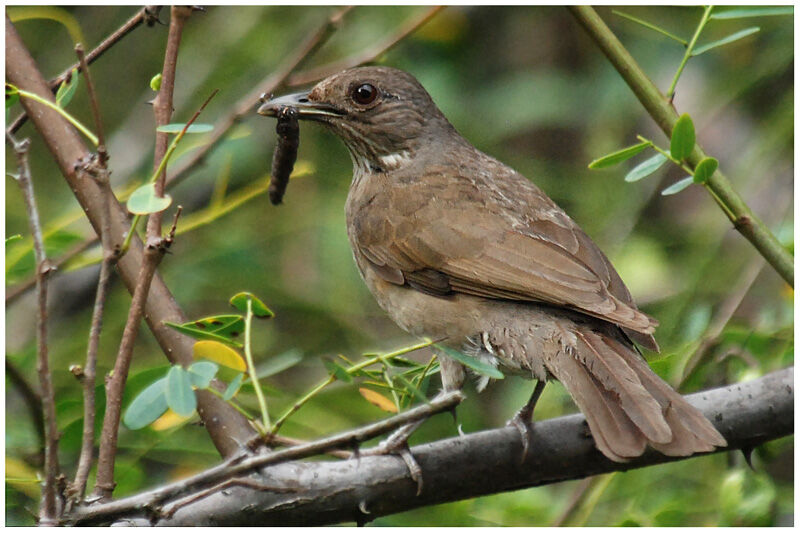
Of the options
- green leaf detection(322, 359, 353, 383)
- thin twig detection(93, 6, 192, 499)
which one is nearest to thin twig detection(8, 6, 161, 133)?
thin twig detection(93, 6, 192, 499)

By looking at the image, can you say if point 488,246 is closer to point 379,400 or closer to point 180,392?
point 379,400

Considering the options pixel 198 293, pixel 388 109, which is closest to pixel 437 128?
pixel 388 109

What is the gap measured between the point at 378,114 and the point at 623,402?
2.14 meters

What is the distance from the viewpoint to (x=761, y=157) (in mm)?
5629

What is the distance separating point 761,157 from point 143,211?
432 centimetres

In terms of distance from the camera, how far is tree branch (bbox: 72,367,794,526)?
111 inches

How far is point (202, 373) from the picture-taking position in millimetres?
2338

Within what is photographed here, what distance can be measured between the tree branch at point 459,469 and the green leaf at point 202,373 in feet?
1.80

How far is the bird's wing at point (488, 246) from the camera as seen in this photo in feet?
12.1

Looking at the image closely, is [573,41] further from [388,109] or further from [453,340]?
[453,340]

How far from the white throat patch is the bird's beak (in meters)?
0.32

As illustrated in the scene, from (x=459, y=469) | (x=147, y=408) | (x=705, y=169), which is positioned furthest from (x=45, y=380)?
(x=705, y=169)

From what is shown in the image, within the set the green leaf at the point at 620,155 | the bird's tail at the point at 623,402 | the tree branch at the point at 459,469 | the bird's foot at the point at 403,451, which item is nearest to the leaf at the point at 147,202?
the tree branch at the point at 459,469

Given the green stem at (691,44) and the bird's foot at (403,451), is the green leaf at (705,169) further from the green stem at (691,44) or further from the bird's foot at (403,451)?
the bird's foot at (403,451)
